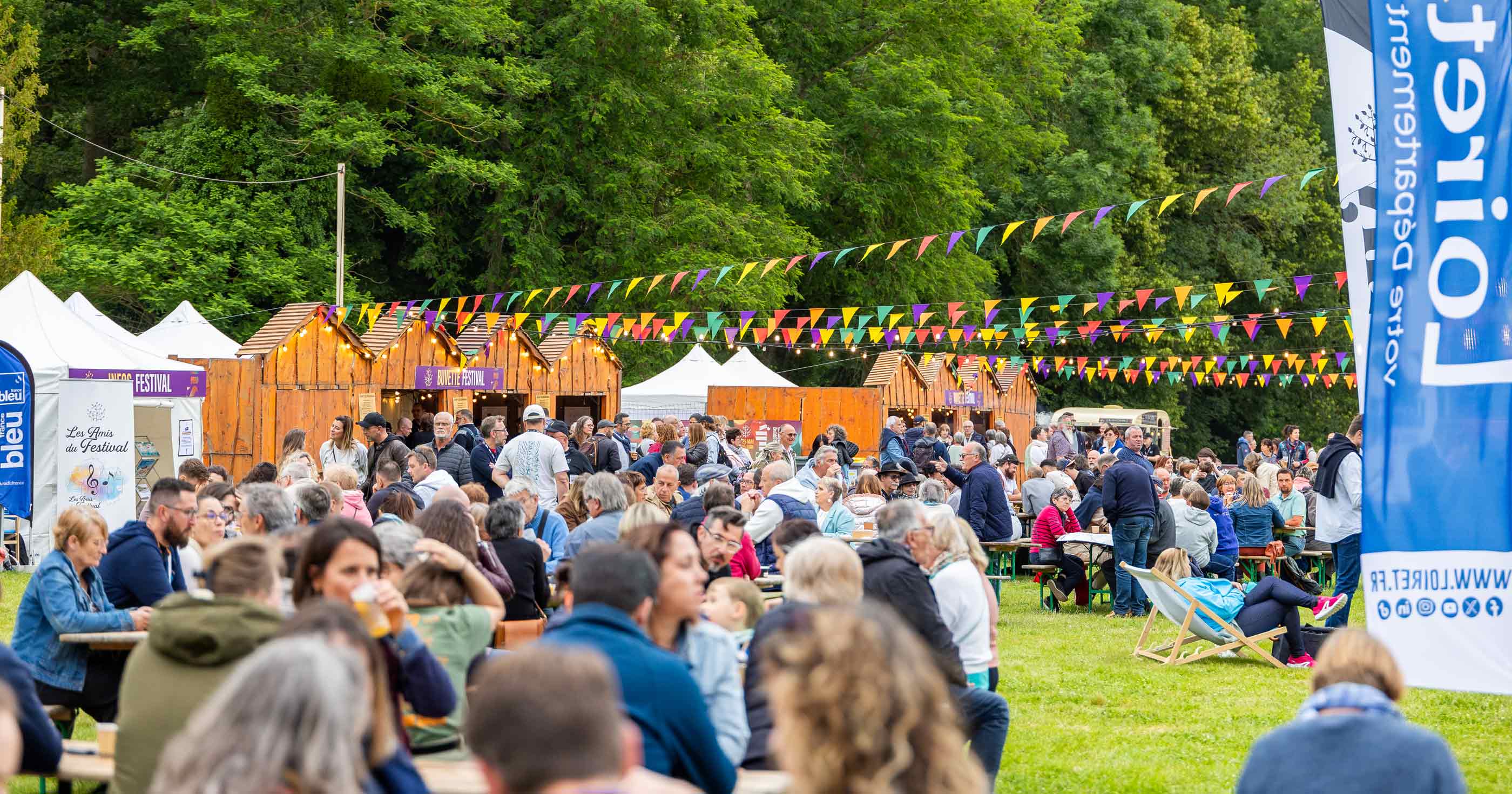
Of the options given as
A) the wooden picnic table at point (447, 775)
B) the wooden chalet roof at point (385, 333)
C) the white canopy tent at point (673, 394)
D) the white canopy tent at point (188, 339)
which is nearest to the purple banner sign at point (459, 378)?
the wooden chalet roof at point (385, 333)

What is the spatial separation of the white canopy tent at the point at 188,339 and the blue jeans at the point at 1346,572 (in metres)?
14.5

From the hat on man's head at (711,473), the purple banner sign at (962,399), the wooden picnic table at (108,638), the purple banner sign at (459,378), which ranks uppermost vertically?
the purple banner sign at (459,378)

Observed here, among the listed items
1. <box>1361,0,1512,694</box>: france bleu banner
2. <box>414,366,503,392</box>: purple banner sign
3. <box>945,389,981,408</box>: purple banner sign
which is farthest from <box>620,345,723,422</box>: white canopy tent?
<box>1361,0,1512,694</box>: france bleu banner

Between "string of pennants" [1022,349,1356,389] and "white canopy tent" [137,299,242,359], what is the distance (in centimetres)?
Answer: 1767

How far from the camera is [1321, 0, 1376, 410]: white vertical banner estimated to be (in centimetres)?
558

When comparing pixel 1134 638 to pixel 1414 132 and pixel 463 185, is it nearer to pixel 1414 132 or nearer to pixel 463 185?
pixel 1414 132

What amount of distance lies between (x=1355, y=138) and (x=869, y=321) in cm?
2838

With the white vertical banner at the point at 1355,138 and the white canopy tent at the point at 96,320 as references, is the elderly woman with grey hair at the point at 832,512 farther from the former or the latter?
the white canopy tent at the point at 96,320

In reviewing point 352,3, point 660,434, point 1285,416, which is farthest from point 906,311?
point 660,434

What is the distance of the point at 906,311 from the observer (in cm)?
3167

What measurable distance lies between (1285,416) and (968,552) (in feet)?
129

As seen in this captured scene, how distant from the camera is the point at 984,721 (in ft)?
18.4

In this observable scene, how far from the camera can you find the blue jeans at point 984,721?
18.2ft

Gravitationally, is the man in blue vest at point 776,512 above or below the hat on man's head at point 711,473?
below
